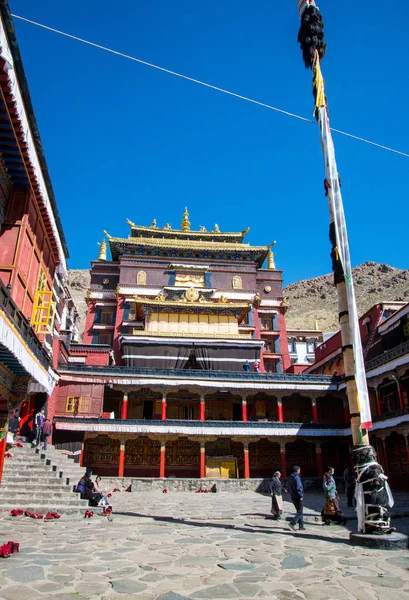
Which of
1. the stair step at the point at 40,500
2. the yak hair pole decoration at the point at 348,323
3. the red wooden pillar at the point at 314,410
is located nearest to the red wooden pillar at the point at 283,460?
the red wooden pillar at the point at 314,410

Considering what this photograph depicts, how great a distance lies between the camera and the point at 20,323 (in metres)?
9.40

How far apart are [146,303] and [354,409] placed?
85.8ft

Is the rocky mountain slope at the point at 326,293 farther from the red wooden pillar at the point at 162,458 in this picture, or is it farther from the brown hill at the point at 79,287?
the red wooden pillar at the point at 162,458

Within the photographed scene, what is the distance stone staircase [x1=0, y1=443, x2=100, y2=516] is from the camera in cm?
1173

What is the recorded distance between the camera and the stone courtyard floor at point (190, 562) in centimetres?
523

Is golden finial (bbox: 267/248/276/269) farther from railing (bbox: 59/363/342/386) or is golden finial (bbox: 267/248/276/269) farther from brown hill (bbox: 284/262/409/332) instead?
brown hill (bbox: 284/262/409/332)

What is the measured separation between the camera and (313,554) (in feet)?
24.3

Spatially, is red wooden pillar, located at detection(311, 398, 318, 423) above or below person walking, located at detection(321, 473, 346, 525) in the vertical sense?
above

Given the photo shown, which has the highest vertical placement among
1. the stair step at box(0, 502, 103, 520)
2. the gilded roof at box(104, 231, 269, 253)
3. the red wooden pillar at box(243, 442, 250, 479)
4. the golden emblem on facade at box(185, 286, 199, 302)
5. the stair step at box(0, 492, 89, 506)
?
the gilded roof at box(104, 231, 269, 253)

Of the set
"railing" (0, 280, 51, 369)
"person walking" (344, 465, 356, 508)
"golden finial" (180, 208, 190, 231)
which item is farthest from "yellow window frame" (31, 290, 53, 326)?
"golden finial" (180, 208, 190, 231)

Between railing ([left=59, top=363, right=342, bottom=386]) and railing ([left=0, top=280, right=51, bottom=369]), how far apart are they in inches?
608

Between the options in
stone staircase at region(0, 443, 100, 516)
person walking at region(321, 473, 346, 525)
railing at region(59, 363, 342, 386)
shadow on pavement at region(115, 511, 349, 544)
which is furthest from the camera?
railing at region(59, 363, 342, 386)

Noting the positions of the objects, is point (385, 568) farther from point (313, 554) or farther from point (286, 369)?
point (286, 369)

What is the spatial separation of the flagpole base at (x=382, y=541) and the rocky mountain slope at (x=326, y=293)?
270 ft
